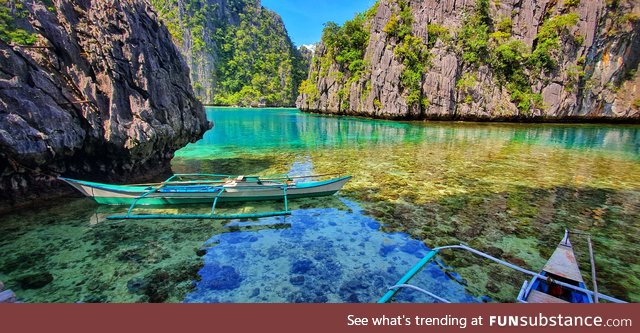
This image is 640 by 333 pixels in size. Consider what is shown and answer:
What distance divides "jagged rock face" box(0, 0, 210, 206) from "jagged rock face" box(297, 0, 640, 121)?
42.5m

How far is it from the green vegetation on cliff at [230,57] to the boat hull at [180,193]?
110 metres

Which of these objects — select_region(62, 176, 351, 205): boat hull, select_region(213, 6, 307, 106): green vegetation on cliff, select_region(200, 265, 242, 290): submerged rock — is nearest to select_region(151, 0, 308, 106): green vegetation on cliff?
select_region(213, 6, 307, 106): green vegetation on cliff

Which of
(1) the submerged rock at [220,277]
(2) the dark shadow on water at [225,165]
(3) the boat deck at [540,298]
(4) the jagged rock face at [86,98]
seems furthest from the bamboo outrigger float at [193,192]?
(3) the boat deck at [540,298]

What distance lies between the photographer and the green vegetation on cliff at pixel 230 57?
118750mm

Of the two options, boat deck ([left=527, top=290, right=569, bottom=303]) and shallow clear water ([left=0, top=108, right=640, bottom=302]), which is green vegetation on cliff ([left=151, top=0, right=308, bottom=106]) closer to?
shallow clear water ([left=0, top=108, right=640, bottom=302])

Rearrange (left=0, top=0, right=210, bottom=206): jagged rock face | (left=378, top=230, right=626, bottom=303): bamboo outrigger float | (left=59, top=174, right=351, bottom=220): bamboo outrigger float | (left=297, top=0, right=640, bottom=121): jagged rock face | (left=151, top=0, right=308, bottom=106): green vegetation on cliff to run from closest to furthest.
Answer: (left=378, top=230, right=626, bottom=303): bamboo outrigger float → (left=0, top=0, right=210, bottom=206): jagged rock face → (left=59, top=174, right=351, bottom=220): bamboo outrigger float → (left=297, top=0, right=640, bottom=121): jagged rock face → (left=151, top=0, right=308, bottom=106): green vegetation on cliff

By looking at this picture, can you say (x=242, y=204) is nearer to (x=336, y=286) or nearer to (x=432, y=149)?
(x=336, y=286)

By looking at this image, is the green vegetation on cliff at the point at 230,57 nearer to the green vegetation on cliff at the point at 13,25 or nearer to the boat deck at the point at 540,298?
the green vegetation on cliff at the point at 13,25

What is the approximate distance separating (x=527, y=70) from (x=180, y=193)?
180ft

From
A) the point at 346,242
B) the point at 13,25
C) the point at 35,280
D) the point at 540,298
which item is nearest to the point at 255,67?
the point at 13,25

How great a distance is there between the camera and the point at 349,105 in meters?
61.8

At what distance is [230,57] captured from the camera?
135000mm

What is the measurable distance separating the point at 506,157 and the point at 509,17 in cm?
4065

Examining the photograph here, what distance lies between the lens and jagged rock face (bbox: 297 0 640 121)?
1645 inches
